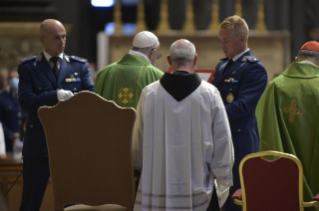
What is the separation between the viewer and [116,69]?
407 cm

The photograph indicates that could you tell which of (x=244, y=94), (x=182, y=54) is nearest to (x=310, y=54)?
(x=244, y=94)

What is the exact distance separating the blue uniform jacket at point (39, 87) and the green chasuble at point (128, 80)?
26cm

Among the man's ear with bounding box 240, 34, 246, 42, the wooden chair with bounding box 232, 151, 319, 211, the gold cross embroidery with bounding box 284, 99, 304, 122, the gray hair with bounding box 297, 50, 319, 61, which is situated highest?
the man's ear with bounding box 240, 34, 246, 42

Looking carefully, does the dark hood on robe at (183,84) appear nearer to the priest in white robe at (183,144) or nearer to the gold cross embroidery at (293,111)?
the priest in white robe at (183,144)

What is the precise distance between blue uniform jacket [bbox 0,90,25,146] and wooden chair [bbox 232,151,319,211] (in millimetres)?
5264

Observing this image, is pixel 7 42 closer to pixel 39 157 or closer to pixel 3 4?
pixel 3 4

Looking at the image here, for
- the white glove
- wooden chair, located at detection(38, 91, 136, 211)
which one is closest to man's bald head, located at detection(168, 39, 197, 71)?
wooden chair, located at detection(38, 91, 136, 211)

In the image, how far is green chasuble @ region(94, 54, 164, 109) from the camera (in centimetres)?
399

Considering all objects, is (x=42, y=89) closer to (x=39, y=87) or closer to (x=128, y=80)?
(x=39, y=87)

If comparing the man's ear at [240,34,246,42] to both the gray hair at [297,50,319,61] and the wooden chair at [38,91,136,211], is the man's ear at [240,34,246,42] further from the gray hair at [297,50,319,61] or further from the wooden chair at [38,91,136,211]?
the wooden chair at [38,91,136,211]

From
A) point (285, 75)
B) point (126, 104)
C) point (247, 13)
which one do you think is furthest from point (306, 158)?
point (247, 13)

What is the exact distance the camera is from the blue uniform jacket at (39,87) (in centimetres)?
388

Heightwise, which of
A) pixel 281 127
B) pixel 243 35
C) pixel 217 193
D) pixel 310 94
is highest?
pixel 243 35

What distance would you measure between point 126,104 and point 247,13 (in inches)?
276
